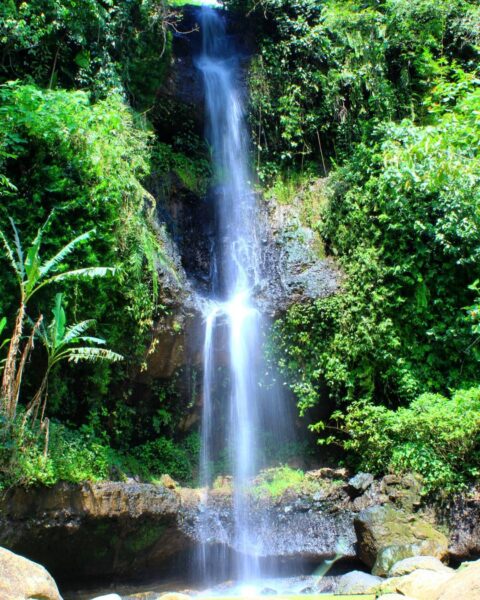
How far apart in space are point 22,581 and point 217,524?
16.2 feet

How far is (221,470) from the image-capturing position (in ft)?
35.0

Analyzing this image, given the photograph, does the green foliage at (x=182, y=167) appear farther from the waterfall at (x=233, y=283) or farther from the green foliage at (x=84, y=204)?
the green foliage at (x=84, y=204)

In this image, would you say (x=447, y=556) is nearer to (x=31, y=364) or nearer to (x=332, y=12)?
(x=31, y=364)

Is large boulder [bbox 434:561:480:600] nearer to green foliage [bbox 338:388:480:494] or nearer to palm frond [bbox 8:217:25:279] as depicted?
green foliage [bbox 338:388:480:494]

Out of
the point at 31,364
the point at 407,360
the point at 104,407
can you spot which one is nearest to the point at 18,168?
the point at 31,364

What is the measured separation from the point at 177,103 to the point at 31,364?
26.6ft

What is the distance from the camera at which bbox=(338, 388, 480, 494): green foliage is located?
872 centimetres

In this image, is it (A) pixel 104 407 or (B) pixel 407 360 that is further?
(B) pixel 407 360

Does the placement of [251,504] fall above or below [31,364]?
below

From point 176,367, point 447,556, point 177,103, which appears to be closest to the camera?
point 447,556

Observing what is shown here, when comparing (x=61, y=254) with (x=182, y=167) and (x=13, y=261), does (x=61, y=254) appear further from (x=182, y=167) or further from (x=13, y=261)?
(x=182, y=167)

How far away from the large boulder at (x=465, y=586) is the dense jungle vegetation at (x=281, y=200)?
165 inches

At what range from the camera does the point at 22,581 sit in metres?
4.61

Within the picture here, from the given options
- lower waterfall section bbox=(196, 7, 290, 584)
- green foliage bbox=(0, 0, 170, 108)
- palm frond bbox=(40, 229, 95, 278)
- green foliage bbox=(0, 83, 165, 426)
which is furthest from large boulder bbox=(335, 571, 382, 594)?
green foliage bbox=(0, 0, 170, 108)
